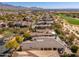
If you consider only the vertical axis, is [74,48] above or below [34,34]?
below

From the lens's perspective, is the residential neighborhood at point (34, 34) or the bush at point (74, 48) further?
the bush at point (74, 48)

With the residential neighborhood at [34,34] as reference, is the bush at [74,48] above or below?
below

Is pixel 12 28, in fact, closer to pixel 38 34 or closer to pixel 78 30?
pixel 38 34

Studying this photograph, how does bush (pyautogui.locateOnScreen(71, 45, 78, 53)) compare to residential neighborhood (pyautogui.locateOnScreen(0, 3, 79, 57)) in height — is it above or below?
below

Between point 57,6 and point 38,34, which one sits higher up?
point 57,6

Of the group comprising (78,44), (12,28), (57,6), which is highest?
(57,6)

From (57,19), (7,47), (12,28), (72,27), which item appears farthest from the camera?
(72,27)

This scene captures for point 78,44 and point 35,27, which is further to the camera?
point 35,27

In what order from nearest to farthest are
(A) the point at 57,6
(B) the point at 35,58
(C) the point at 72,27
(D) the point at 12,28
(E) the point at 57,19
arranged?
(B) the point at 35,58, (A) the point at 57,6, (D) the point at 12,28, (E) the point at 57,19, (C) the point at 72,27

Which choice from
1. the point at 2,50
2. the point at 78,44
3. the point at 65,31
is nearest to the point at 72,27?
the point at 65,31

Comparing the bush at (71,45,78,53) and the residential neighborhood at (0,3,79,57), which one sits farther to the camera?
the bush at (71,45,78,53)

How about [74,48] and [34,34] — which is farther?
[34,34]
